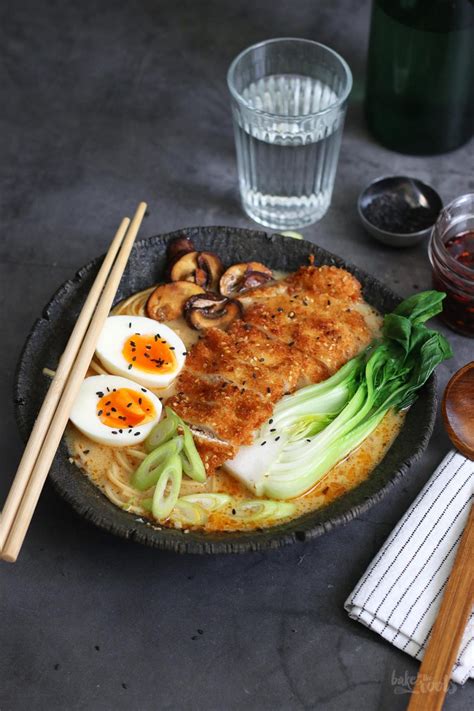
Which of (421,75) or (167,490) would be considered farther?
(421,75)

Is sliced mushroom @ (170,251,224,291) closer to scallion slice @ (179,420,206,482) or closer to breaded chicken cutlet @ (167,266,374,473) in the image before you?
breaded chicken cutlet @ (167,266,374,473)

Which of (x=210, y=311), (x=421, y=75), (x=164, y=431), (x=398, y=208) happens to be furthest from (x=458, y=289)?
(x=164, y=431)

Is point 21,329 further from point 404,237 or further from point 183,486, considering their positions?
point 404,237

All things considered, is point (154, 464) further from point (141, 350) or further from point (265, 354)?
point (265, 354)

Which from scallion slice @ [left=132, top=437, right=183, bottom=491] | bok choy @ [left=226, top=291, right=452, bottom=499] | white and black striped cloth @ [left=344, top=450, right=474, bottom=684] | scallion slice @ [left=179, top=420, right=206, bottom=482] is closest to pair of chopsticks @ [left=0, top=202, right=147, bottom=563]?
scallion slice @ [left=132, top=437, right=183, bottom=491]

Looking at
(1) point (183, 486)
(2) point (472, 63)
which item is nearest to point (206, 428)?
(1) point (183, 486)

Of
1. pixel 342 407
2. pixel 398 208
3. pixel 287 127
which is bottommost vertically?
pixel 342 407
